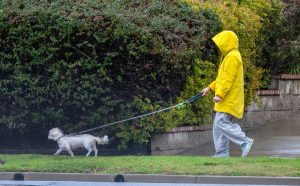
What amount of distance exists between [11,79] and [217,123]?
12.2 feet

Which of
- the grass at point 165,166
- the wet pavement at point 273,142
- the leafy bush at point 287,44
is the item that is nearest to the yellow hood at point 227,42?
the grass at point 165,166

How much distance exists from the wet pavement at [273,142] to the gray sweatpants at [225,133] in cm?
88

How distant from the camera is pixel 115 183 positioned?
11.0 m

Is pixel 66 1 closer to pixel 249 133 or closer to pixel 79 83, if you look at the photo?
pixel 79 83

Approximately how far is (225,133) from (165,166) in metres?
1.66

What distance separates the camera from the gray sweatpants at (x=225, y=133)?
1269 cm

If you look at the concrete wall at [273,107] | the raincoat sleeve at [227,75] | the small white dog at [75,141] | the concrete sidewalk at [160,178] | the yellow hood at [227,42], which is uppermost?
the yellow hood at [227,42]

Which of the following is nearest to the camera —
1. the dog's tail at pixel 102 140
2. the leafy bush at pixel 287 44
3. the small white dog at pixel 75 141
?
the small white dog at pixel 75 141

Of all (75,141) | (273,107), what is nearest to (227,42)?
(75,141)

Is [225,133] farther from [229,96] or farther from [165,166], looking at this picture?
[165,166]

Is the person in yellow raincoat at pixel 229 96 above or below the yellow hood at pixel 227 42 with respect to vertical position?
below

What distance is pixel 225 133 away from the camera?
12.7 metres

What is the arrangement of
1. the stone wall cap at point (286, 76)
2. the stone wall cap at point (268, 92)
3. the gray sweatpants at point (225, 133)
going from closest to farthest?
the gray sweatpants at point (225, 133) < the stone wall cap at point (268, 92) < the stone wall cap at point (286, 76)

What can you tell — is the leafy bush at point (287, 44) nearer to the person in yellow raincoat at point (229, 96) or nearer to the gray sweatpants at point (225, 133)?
the person in yellow raincoat at point (229, 96)
